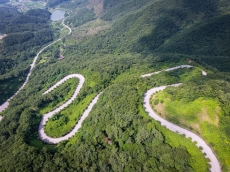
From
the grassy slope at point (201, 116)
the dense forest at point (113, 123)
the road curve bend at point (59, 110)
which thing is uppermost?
the grassy slope at point (201, 116)

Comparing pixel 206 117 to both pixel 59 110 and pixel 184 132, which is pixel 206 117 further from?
pixel 59 110

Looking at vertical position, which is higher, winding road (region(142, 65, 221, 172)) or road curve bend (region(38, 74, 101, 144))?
winding road (region(142, 65, 221, 172))

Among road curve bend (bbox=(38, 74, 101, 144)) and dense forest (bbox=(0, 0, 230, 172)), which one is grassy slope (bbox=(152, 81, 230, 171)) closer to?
dense forest (bbox=(0, 0, 230, 172))

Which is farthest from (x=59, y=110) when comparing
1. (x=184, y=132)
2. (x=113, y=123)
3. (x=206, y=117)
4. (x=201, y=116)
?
(x=206, y=117)

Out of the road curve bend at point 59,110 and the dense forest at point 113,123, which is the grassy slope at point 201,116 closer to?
the dense forest at point 113,123

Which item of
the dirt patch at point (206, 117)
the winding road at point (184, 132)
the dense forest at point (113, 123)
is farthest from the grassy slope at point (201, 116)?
the winding road at point (184, 132)

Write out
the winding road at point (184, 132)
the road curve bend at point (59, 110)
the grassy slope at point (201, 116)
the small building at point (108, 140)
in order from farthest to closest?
1. the road curve bend at point (59, 110)
2. the small building at point (108, 140)
3. the grassy slope at point (201, 116)
4. the winding road at point (184, 132)

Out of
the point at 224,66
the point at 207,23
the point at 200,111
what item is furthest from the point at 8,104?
the point at 207,23

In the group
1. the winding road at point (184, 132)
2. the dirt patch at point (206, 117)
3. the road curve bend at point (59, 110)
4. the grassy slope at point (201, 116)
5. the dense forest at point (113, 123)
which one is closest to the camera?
the winding road at point (184, 132)

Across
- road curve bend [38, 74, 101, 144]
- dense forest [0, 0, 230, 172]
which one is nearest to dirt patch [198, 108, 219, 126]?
dense forest [0, 0, 230, 172]

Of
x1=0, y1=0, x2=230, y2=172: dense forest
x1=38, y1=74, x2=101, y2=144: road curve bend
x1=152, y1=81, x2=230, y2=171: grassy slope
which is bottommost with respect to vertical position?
x1=38, y1=74, x2=101, y2=144: road curve bend

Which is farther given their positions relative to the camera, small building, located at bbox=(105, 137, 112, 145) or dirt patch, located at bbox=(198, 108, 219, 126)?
small building, located at bbox=(105, 137, 112, 145)
